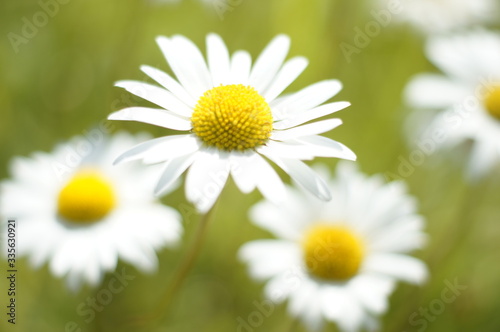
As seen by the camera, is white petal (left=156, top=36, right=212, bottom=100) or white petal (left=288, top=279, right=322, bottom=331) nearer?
white petal (left=156, top=36, right=212, bottom=100)

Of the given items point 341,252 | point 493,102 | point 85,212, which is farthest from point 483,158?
point 85,212

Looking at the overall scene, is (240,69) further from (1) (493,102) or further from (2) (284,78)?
(1) (493,102)

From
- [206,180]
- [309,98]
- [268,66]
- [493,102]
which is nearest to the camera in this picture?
[206,180]

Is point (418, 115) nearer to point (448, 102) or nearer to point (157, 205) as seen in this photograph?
point (448, 102)

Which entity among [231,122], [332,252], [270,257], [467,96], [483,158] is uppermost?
[467,96]

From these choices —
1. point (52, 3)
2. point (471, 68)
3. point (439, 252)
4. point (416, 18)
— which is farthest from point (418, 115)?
point (52, 3)

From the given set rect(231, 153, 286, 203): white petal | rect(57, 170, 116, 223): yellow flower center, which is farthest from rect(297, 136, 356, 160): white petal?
rect(57, 170, 116, 223): yellow flower center

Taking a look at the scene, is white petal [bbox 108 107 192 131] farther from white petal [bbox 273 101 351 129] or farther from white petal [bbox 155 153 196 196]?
white petal [bbox 273 101 351 129]
